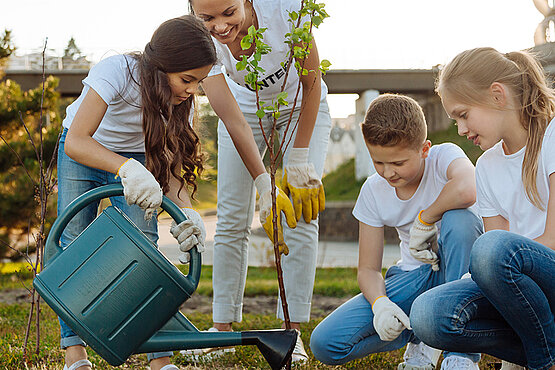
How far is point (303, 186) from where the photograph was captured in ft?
7.59

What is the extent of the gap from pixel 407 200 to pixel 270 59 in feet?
2.55

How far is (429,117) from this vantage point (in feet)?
54.5

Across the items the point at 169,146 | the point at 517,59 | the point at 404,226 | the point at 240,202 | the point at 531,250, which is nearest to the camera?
the point at 531,250

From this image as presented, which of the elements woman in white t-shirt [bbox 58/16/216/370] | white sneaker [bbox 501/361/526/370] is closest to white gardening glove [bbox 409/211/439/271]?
white sneaker [bbox 501/361/526/370]

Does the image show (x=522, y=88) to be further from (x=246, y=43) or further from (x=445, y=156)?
(x=246, y=43)

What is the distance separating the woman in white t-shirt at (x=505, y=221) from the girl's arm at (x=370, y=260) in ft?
1.10

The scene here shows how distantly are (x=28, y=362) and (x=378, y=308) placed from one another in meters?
1.32

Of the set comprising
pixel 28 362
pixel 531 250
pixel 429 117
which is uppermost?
pixel 531 250

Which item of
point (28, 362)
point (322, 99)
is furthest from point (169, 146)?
point (28, 362)

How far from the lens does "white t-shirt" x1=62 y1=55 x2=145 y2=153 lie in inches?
70.9

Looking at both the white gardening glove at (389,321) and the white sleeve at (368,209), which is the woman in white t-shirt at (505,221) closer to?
the white gardening glove at (389,321)

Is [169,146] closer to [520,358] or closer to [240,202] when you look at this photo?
[240,202]

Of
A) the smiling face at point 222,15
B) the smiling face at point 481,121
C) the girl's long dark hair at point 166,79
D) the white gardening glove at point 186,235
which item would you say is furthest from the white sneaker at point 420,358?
the smiling face at point 222,15

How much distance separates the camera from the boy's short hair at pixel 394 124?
197 centimetres
